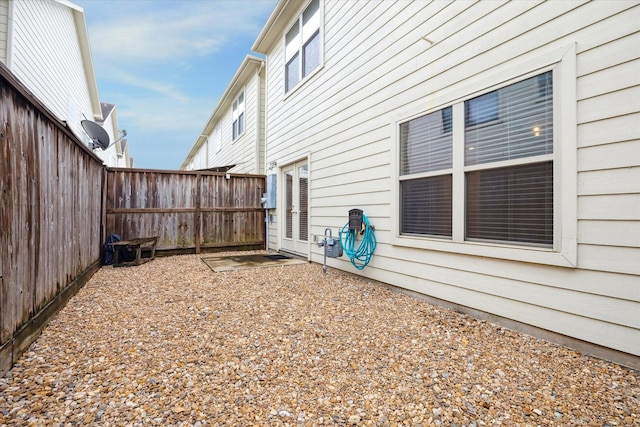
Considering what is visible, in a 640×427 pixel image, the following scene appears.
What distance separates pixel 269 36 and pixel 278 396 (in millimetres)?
7478

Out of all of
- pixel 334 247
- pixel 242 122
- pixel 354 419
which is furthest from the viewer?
pixel 242 122

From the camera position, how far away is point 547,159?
2270 millimetres

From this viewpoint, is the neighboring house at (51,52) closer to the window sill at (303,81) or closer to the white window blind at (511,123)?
the window sill at (303,81)

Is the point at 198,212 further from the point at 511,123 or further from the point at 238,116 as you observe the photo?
the point at 511,123

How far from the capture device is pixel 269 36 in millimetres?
6934

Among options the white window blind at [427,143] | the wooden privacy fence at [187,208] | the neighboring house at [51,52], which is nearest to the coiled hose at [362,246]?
the white window blind at [427,143]

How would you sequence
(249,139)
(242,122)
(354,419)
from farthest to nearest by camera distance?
1. (242,122)
2. (249,139)
3. (354,419)

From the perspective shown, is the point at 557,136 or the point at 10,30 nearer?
the point at 557,136

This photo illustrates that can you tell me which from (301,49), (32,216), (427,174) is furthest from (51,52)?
(427,174)

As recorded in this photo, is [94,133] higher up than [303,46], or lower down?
lower down

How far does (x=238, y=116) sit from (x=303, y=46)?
5383 mm

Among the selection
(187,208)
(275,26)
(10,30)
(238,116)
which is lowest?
(187,208)

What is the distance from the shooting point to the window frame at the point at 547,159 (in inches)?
83.4

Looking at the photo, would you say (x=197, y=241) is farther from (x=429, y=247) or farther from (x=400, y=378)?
(x=400, y=378)
